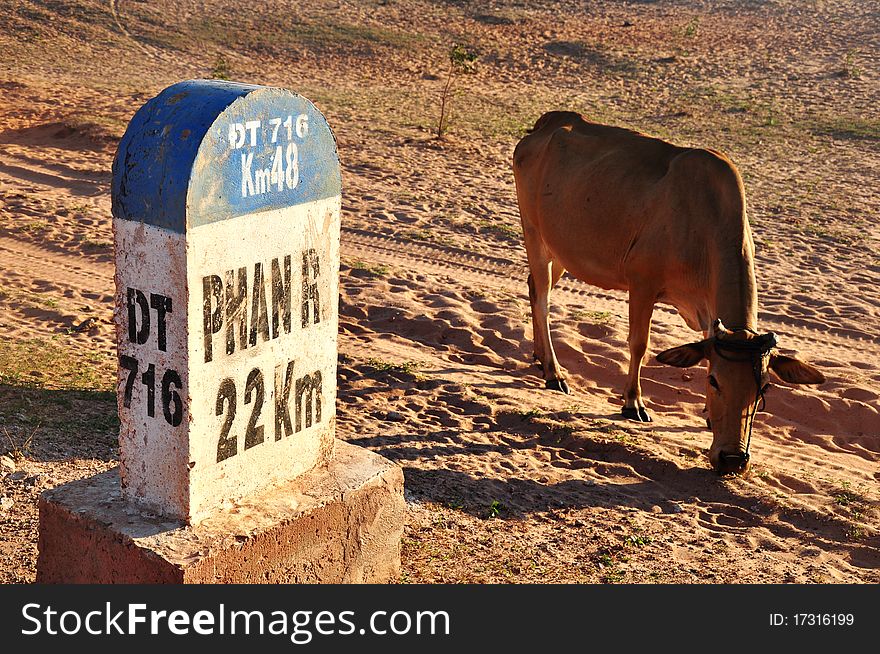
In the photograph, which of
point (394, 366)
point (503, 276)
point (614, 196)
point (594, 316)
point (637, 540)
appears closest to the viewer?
point (637, 540)

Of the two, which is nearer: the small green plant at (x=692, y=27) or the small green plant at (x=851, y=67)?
the small green plant at (x=851, y=67)

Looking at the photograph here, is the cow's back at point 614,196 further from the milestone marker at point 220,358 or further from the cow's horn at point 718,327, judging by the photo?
the milestone marker at point 220,358

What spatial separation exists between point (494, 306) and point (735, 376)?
4.18 metres

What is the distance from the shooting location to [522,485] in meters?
7.09

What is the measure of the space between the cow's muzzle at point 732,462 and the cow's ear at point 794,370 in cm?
61

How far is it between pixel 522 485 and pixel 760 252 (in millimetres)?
7289

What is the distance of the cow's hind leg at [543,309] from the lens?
9.36 m

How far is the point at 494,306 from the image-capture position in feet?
35.8

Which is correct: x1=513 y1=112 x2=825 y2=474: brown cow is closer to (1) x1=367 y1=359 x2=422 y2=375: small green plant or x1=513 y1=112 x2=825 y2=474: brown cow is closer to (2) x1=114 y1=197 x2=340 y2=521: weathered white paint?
(1) x1=367 y1=359 x2=422 y2=375: small green plant

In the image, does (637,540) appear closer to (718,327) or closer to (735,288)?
(718,327)

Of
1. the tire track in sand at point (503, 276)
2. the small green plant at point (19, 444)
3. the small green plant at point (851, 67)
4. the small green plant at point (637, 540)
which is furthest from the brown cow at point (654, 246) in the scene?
the small green plant at point (851, 67)

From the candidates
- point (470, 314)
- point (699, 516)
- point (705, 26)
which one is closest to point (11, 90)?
point (470, 314)

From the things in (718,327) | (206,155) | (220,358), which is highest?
(206,155)

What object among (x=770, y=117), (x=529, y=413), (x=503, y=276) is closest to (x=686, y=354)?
(x=529, y=413)
